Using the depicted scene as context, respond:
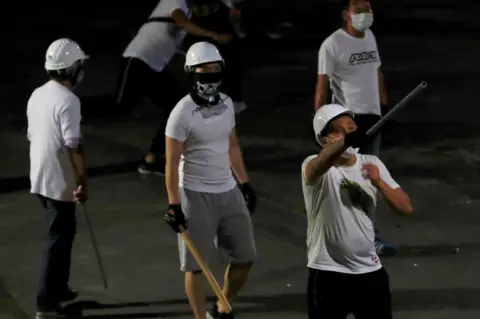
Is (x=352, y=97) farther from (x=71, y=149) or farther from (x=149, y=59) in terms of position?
(x=149, y=59)

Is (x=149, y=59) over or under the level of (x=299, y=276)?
over

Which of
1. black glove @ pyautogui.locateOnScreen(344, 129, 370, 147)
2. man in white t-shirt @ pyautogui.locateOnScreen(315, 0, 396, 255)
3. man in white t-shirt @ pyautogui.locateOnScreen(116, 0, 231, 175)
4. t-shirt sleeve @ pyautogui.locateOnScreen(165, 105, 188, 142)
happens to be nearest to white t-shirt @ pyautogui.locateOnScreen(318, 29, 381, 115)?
man in white t-shirt @ pyautogui.locateOnScreen(315, 0, 396, 255)

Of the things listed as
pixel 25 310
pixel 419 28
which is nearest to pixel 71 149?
pixel 25 310

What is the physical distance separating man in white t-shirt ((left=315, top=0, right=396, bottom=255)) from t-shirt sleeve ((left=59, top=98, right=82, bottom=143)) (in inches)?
80.1

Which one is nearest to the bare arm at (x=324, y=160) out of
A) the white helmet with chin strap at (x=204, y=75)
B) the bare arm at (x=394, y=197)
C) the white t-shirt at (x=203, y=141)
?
the bare arm at (x=394, y=197)

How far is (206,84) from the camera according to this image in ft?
19.2

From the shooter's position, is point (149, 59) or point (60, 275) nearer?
point (60, 275)

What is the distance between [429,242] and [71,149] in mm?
3312

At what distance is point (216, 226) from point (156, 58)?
3997 mm

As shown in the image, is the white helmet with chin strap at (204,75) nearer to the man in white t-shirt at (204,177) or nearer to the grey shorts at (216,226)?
the man in white t-shirt at (204,177)

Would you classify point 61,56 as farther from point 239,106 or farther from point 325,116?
point 239,106

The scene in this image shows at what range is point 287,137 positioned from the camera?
11516 millimetres

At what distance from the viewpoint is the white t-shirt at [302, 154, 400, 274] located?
4.73 metres

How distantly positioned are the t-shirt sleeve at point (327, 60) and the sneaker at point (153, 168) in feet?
10.3
